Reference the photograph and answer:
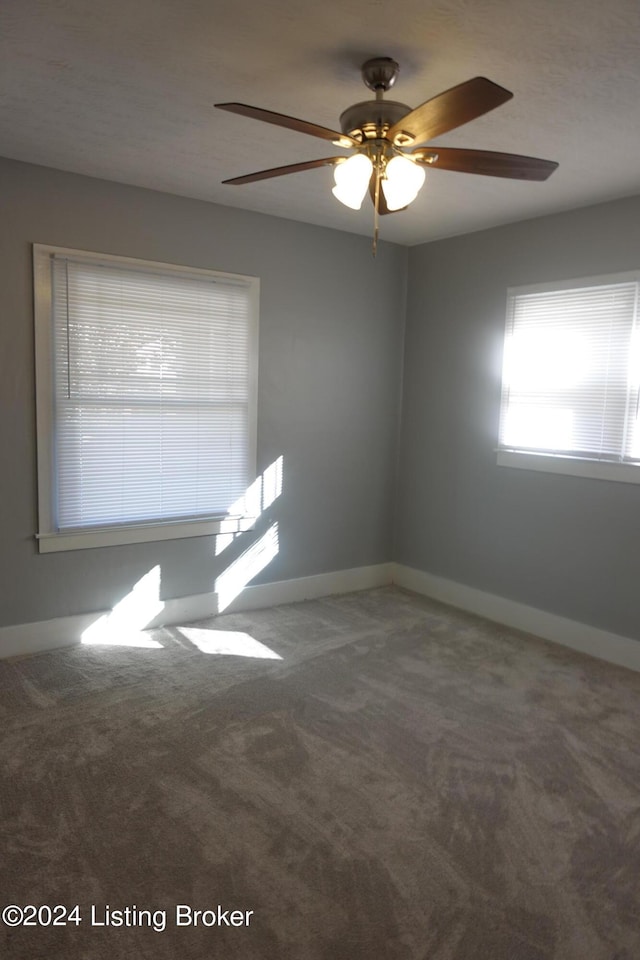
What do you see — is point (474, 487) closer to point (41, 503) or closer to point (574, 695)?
point (574, 695)

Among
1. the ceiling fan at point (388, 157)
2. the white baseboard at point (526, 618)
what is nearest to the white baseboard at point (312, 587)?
the white baseboard at point (526, 618)

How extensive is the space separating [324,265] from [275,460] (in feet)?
4.52

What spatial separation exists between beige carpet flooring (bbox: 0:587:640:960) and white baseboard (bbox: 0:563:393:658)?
14 centimetres

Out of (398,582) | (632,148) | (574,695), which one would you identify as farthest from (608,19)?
(398,582)

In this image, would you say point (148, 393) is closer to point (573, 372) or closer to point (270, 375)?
point (270, 375)

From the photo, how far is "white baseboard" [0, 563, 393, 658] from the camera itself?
12.0 ft

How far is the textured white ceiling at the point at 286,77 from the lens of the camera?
199 centimetres

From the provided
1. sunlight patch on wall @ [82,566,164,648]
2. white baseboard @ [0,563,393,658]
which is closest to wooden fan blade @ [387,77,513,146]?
sunlight patch on wall @ [82,566,164,648]

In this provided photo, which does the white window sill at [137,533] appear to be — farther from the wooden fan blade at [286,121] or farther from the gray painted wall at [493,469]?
the wooden fan blade at [286,121]

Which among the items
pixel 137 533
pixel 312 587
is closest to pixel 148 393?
pixel 137 533

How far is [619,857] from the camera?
218 centimetres

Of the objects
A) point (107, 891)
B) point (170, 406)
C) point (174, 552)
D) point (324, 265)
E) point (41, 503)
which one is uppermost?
point (324, 265)

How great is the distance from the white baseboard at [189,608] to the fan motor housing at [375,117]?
292 centimetres

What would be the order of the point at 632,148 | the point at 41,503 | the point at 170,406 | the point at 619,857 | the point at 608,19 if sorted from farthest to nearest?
1. the point at 170,406
2. the point at 41,503
3. the point at 632,148
4. the point at 619,857
5. the point at 608,19
